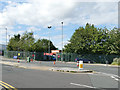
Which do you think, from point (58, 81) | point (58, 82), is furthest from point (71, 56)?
point (58, 82)

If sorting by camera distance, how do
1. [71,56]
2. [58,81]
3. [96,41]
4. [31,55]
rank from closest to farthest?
1. [58,81]
2. [96,41]
3. [71,56]
4. [31,55]

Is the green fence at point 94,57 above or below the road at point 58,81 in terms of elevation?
above

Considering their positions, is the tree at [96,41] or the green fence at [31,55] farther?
the green fence at [31,55]

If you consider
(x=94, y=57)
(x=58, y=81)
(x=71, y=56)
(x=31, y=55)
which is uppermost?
(x=31, y=55)

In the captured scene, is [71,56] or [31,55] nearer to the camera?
[71,56]

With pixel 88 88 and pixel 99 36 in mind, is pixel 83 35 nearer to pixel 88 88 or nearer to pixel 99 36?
pixel 99 36

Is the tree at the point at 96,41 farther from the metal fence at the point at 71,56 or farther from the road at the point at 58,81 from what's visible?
the road at the point at 58,81

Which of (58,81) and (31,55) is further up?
(31,55)

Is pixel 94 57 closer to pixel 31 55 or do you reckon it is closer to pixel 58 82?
→ pixel 31 55

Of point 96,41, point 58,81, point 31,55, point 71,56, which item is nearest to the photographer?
point 58,81

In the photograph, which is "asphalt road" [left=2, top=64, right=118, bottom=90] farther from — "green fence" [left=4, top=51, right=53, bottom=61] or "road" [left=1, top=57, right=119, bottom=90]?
"green fence" [left=4, top=51, right=53, bottom=61]

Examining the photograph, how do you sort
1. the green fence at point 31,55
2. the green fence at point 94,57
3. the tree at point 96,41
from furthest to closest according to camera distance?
the green fence at point 31,55 < the green fence at point 94,57 < the tree at point 96,41

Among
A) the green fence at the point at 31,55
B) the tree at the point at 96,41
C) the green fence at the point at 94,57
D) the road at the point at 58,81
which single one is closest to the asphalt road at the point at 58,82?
the road at the point at 58,81

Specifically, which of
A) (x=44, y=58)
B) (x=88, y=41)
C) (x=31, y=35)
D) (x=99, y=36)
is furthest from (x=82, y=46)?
(x=31, y=35)
